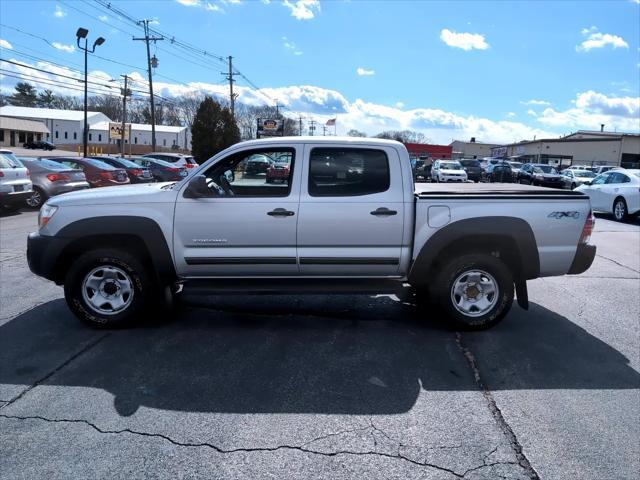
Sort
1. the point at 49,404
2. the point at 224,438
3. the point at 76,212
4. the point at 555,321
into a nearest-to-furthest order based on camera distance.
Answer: the point at 224,438
the point at 49,404
the point at 76,212
the point at 555,321

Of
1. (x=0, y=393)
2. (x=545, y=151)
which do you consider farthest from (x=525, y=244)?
(x=545, y=151)

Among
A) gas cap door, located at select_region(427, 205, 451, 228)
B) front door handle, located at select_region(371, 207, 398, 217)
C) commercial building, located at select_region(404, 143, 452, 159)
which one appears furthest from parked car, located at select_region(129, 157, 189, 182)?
commercial building, located at select_region(404, 143, 452, 159)

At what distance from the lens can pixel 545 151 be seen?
7500 cm

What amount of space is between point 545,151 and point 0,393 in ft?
265

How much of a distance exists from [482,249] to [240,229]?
98.0 inches

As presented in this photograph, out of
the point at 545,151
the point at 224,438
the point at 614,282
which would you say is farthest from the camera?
the point at 545,151

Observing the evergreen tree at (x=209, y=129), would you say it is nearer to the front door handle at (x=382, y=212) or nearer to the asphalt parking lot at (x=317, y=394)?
the asphalt parking lot at (x=317, y=394)

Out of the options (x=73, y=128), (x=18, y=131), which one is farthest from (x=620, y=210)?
(x=73, y=128)

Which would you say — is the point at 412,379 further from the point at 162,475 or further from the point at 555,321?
the point at 555,321

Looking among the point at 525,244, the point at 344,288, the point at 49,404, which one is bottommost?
the point at 49,404

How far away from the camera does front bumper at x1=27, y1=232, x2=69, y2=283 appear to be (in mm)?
5031

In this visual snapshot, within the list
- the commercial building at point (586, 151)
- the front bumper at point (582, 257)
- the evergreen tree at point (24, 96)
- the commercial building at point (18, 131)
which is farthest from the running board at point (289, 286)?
the evergreen tree at point (24, 96)

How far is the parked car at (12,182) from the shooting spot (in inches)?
525

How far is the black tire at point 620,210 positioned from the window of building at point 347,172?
13.5 metres
